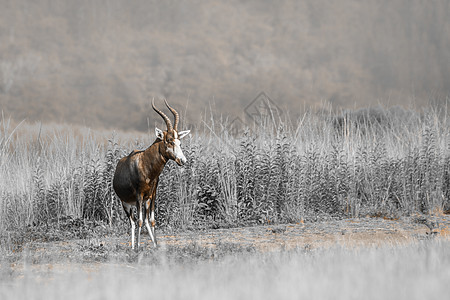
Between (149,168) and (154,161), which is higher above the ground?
(154,161)

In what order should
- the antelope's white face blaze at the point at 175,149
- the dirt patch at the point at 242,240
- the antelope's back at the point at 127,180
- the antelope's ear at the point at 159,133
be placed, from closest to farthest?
the antelope's white face blaze at the point at 175,149
the dirt patch at the point at 242,240
the antelope's ear at the point at 159,133
the antelope's back at the point at 127,180

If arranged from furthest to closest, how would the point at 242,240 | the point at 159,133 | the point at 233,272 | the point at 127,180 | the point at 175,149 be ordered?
1. the point at 242,240
2. the point at 127,180
3. the point at 159,133
4. the point at 175,149
5. the point at 233,272

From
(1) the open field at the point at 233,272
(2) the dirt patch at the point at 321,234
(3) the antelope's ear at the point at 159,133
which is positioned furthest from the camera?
(2) the dirt patch at the point at 321,234

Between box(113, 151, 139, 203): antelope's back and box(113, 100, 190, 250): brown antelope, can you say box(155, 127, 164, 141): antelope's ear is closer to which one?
box(113, 100, 190, 250): brown antelope

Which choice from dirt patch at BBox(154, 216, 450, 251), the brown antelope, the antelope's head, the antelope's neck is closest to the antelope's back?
the brown antelope

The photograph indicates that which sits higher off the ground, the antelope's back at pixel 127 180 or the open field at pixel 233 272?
the antelope's back at pixel 127 180

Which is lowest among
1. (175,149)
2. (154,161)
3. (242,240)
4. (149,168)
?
(242,240)

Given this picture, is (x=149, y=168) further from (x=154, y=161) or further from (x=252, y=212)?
(x=252, y=212)

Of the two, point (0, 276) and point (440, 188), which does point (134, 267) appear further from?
point (440, 188)

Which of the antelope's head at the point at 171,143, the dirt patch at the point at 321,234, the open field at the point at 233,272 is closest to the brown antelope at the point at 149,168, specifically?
the antelope's head at the point at 171,143

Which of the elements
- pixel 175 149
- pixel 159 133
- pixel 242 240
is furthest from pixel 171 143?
pixel 242 240

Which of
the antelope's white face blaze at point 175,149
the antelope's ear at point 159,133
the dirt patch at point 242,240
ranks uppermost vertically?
the antelope's ear at point 159,133

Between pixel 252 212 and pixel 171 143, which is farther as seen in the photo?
pixel 252 212

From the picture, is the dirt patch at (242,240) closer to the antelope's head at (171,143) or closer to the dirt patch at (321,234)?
the dirt patch at (321,234)
